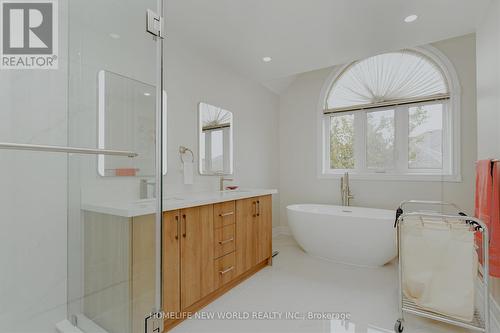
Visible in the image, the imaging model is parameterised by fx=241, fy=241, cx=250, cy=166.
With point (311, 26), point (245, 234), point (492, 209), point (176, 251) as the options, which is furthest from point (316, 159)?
point (176, 251)

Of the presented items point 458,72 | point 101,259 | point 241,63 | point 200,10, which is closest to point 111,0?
point 200,10

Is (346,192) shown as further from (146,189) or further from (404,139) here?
(146,189)

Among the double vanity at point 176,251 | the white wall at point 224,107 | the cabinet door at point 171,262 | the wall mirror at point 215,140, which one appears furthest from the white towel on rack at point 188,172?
the cabinet door at point 171,262

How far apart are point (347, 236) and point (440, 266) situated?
42.9 inches

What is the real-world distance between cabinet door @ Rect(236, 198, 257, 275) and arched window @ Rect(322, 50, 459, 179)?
1.83 metres

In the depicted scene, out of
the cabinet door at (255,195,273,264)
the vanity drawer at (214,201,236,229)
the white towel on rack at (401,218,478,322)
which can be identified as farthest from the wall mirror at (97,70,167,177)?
the white towel on rack at (401,218,478,322)

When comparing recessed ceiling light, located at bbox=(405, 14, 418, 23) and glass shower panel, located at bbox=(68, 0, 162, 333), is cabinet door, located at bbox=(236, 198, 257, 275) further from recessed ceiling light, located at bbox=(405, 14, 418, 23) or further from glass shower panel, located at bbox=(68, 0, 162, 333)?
recessed ceiling light, located at bbox=(405, 14, 418, 23)

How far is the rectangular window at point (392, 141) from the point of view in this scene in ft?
10.4

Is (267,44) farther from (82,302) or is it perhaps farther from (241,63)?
(82,302)

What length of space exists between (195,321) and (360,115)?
3405 millimetres

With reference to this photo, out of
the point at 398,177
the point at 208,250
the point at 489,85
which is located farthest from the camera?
the point at 398,177

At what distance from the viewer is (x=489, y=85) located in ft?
6.08

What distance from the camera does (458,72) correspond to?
2.95m

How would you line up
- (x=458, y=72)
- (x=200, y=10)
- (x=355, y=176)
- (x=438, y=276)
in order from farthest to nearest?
1. (x=355, y=176)
2. (x=458, y=72)
3. (x=200, y=10)
4. (x=438, y=276)
